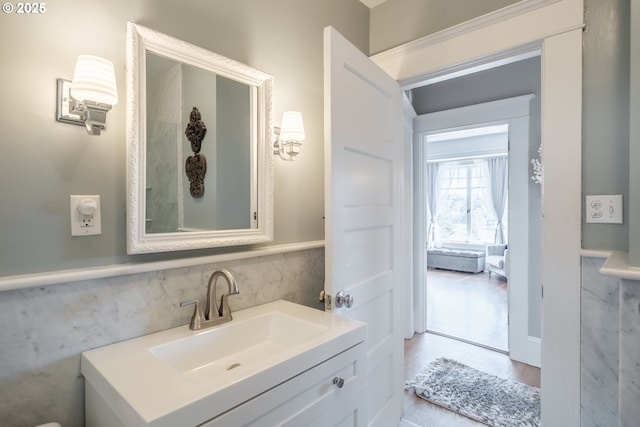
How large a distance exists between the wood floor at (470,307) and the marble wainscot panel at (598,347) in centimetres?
184

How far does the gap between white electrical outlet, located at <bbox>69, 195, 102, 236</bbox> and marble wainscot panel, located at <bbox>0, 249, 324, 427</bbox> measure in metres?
0.16

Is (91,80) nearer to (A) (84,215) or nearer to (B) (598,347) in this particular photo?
(A) (84,215)

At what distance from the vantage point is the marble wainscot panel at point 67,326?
35.0 inches

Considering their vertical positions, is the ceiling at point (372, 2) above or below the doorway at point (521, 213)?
above

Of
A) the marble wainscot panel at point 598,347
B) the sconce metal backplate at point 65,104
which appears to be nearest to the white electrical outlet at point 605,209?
the marble wainscot panel at point 598,347

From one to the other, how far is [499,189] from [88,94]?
25.0ft

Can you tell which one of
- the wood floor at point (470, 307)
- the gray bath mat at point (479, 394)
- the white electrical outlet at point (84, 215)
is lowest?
the gray bath mat at point (479, 394)

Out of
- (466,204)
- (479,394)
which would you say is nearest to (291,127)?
(479,394)

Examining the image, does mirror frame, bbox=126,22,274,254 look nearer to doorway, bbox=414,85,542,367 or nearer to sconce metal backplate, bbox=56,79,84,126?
sconce metal backplate, bbox=56,79,84,126

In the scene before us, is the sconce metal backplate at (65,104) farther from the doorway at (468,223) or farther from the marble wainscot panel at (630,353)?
the doorway at (468,223)

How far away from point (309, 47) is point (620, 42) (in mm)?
1393

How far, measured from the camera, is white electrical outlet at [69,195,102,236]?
0.99m

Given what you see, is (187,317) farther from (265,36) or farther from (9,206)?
(265,36)

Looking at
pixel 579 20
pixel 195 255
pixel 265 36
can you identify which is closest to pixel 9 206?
pixel 195 255
